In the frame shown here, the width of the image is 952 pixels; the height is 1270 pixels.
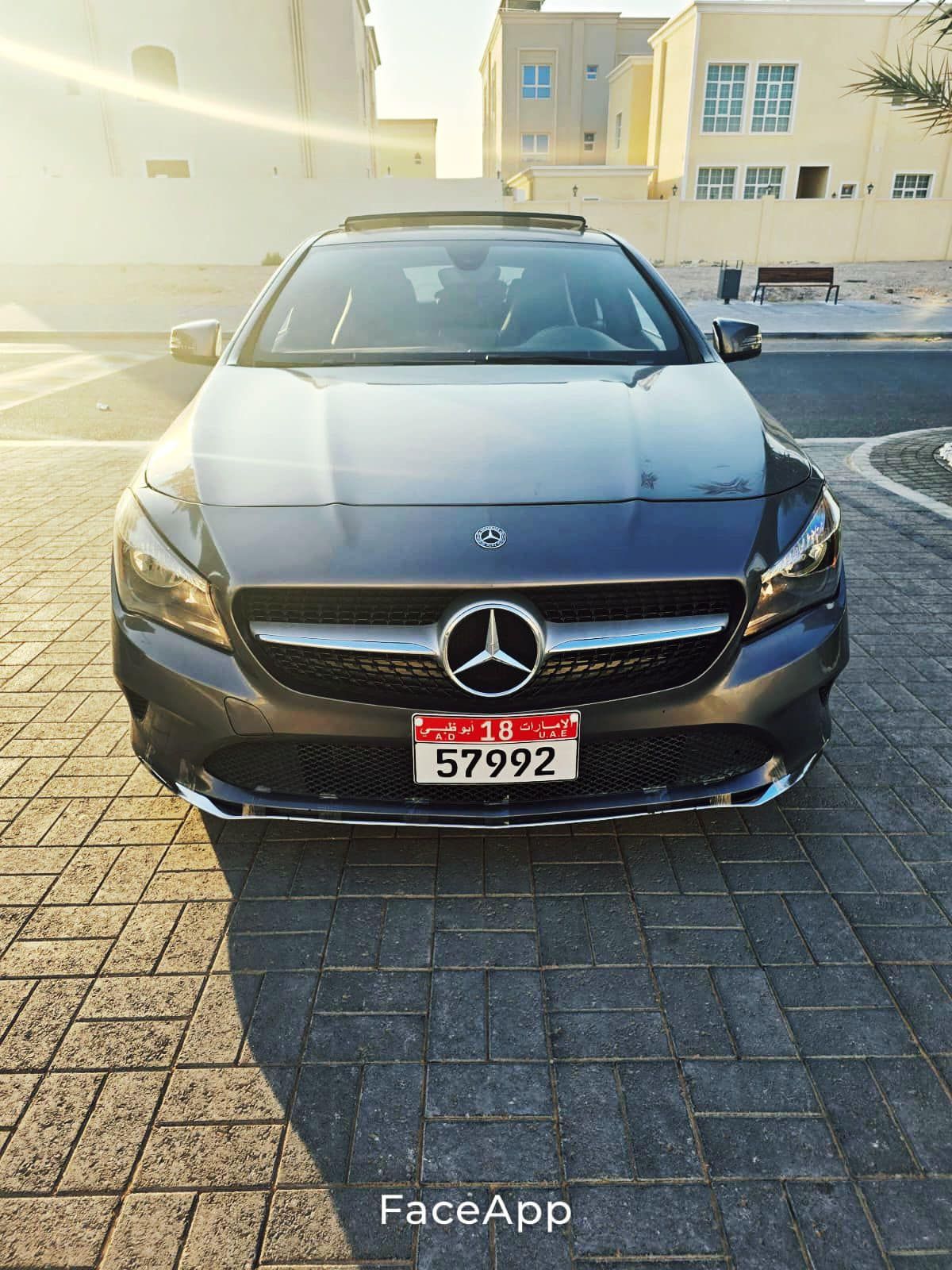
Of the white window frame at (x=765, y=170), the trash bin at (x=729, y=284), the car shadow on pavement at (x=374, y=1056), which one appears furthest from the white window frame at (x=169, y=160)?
the car shadow on pavement at (x=374, y=1056)

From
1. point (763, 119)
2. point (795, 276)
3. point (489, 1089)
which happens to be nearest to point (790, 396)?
point (489, 1089)

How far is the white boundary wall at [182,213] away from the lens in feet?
104

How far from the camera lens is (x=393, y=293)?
3867mm

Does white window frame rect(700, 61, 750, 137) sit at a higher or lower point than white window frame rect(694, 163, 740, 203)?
higher

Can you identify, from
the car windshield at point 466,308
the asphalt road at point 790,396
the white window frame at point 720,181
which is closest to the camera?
the car windshield at point 466,308

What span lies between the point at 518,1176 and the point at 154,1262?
0.67 metres

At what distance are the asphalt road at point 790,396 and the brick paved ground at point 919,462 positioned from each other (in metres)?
0.48

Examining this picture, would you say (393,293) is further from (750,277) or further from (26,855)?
(750,277)

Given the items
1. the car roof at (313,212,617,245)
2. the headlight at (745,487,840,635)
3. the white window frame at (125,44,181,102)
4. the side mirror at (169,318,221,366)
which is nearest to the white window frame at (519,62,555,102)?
the white window frame at (125,44,181,102)

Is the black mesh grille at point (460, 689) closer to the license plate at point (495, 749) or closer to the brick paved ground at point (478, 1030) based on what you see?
the license plate at point (495, 749)

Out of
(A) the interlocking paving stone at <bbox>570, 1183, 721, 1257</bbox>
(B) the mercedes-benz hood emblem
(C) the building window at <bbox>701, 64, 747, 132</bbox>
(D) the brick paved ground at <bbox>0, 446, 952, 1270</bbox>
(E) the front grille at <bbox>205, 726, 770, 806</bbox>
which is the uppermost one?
(C) the building window at <bbox>701, 64, 747, 132</bbox>

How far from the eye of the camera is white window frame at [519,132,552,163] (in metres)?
48.0
